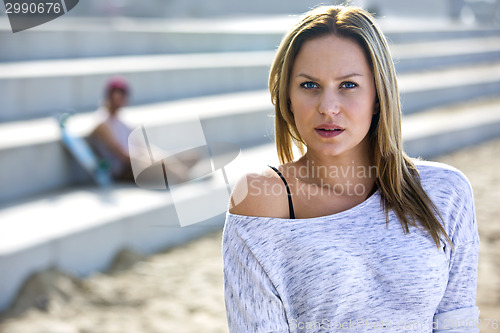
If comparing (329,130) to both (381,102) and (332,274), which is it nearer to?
(381,102)

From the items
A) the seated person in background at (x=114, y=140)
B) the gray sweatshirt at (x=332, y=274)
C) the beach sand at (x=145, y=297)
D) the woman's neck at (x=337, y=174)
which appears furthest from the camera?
the seated person in background at (x=114, y=140)

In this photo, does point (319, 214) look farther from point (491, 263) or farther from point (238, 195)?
point (491, 263)

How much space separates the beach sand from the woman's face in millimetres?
1752

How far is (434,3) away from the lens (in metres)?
23.5

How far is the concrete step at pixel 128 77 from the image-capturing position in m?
5.07

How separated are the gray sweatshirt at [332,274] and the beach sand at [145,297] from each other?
1.64m

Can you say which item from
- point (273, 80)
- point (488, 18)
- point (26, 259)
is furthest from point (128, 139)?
point (488, 18)

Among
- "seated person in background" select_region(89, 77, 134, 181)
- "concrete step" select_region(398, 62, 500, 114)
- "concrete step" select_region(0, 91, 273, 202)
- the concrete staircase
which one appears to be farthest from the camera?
"concrete step" select_region(398, 62, 500, 114)

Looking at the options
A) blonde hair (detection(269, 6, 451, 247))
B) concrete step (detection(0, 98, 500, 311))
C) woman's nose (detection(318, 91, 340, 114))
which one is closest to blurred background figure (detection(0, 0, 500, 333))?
concrete step (detection(0, 98, 500, 311))

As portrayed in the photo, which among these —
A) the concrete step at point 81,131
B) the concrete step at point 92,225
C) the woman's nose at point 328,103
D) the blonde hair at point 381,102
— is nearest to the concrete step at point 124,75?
the concrete step at point 81,131

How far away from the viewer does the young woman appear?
122 cm

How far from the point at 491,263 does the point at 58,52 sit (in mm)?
4978

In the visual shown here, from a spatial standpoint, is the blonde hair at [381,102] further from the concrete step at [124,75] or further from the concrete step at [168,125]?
the concrete step at [124,75]

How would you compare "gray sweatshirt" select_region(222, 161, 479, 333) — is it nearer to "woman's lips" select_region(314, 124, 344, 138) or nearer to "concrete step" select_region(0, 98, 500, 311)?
"woman's lips" select_region(314, 124, 344, 138)
